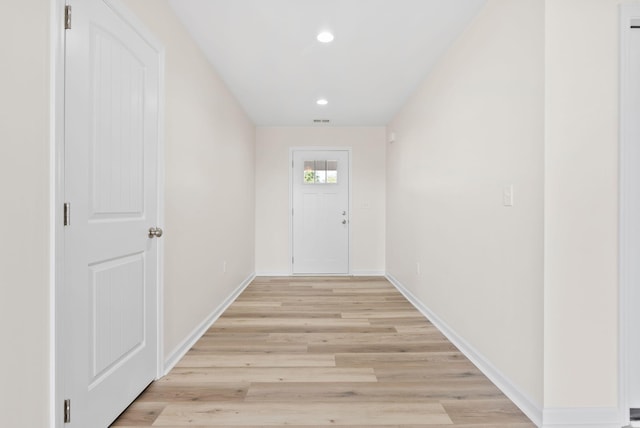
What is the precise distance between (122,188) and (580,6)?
240cm

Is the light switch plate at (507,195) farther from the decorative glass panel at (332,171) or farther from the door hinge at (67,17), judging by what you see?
the decorative glass panel at (332,171)

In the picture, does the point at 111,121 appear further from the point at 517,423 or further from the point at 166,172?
the point at 517,423

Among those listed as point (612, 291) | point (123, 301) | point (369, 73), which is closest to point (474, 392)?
point (612, 291)

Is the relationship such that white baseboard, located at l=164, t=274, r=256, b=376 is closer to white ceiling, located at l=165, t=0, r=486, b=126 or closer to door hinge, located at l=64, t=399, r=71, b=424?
door hinge, located at l=64, t=399, r=71, b=424

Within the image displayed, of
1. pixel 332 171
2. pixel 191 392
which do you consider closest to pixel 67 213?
pixel 191 392

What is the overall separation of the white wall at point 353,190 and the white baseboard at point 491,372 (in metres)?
2.17

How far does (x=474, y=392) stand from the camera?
6.30ft

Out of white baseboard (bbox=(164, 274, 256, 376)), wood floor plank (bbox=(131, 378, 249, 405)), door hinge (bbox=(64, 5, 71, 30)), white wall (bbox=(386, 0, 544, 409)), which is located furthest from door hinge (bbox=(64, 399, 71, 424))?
white wall (bbox=(386, 0, 544, 409))

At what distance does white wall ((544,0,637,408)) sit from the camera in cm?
158

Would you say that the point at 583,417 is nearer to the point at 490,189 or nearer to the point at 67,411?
the point at 490,189

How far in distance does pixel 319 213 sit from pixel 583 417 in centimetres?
416

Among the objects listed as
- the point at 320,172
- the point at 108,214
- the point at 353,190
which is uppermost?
the point at 320,172

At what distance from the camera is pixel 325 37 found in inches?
101

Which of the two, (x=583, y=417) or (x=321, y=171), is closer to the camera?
(x=583, y=417)
